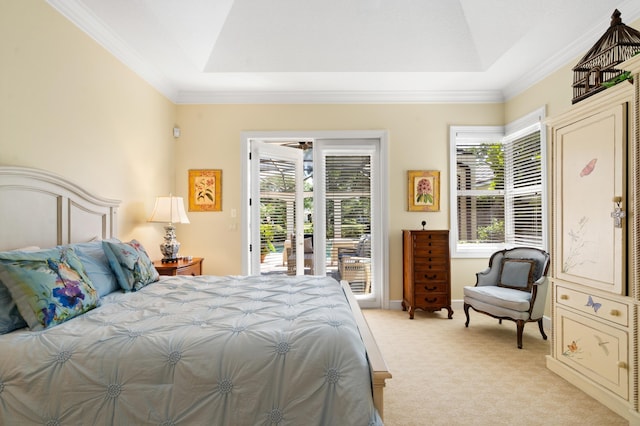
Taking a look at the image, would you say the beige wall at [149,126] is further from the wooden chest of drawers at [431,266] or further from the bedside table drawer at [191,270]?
the bedside table drawer at [191,270]

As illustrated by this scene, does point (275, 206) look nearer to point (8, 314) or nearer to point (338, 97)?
point (338, 97)

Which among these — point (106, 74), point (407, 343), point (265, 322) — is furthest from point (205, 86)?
point (407, 343)

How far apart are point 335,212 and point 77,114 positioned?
2.90 meters

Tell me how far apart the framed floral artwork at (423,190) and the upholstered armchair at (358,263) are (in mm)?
756

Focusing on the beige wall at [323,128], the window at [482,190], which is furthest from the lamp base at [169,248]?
the window at [482,190]

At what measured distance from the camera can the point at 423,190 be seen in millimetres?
4352

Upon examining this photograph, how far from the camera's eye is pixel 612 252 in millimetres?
2102

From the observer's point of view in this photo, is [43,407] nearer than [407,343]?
Yes

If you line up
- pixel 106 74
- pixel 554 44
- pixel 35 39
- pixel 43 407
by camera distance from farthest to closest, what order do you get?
1. pixel 554 44
2. pixel 106 74
3. pixel 35 39
4. pixel 43 407

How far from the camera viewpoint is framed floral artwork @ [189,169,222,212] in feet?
14.2

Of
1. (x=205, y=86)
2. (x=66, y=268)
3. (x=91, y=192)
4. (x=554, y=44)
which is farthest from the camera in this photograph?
(x=205, y=86)

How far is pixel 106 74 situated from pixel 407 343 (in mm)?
3736

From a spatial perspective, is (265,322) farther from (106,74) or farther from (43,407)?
(106,74)

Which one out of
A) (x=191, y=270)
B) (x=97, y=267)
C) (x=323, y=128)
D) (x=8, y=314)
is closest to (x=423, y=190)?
(x=323, y=128)
